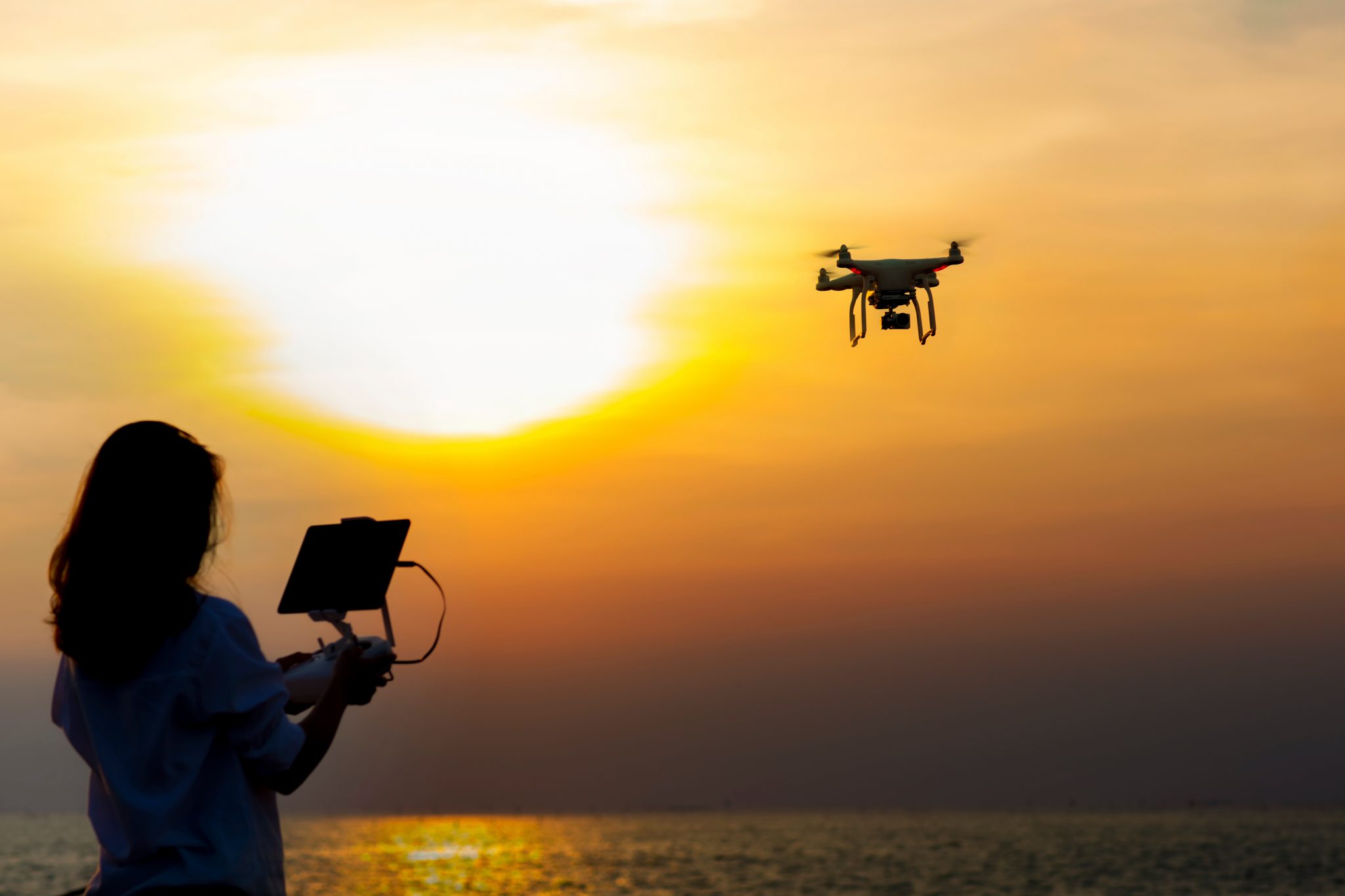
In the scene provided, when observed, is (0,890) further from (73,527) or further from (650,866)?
(73,527)

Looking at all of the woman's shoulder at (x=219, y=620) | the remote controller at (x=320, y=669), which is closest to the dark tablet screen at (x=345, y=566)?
the remote controller at (x=320, y=669)

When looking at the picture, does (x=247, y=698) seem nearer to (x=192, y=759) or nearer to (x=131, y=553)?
(x=192, y=759)

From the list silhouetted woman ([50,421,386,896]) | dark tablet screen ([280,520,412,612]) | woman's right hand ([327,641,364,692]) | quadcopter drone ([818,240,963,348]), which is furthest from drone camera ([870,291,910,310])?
silhouetted woman ([50,421,386,896])

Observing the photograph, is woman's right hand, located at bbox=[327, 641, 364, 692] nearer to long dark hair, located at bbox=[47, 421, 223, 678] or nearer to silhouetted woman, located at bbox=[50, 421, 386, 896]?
silhouetted woman, located at bbox=[50, 421, 386, 896]

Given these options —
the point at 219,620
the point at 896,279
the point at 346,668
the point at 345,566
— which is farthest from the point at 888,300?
the point at 219,620

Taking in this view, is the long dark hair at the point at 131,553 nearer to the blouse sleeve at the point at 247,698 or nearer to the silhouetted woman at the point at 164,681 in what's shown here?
the silhouetted woman at the point at 164,681

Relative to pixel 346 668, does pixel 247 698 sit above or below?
below

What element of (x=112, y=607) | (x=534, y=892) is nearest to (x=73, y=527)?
(x=112, y=607)
